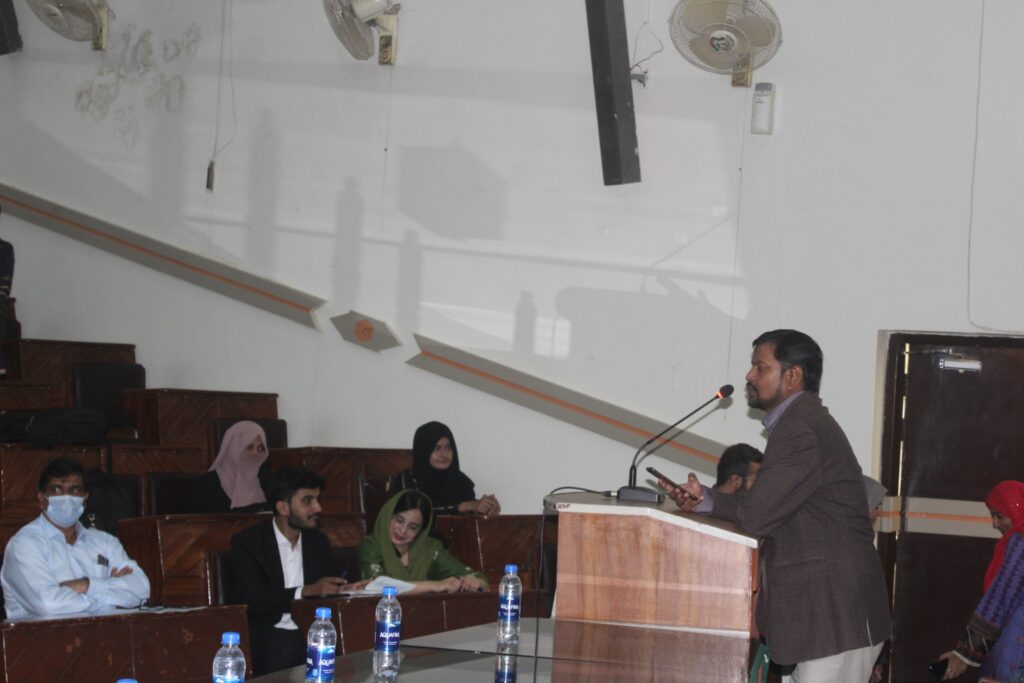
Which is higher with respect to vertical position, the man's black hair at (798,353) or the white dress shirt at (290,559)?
the man's black hair at (798,353)

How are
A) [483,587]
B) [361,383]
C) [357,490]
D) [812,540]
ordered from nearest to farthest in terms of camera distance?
[812,540], [483,587], [357,490], [361,383]

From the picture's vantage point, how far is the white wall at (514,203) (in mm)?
5453

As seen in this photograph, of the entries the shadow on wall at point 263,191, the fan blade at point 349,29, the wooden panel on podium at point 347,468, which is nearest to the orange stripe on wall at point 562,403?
the wooden panel on podium at point 347,468

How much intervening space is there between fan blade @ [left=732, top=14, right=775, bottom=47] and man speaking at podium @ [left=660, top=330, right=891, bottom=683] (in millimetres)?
2542

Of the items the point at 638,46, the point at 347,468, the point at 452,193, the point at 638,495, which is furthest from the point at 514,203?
the point at 638,495

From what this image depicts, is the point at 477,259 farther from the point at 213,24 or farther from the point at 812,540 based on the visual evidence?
the point at 812,540

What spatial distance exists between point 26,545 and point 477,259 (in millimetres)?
2917

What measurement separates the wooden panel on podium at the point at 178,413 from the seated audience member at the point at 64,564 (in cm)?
200

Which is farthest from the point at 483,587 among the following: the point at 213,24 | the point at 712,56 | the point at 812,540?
the point at 213,24

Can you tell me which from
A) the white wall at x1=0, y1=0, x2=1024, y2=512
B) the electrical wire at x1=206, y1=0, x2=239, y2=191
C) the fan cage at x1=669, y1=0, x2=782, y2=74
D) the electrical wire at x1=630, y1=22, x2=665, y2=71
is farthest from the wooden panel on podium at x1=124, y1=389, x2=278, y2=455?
the fan cage at x1=669, y1=0, x2=782, y2=74

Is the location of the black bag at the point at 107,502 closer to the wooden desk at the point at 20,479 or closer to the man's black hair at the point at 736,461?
the wooden desk at the point at 20,479

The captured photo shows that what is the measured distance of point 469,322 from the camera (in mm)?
6305

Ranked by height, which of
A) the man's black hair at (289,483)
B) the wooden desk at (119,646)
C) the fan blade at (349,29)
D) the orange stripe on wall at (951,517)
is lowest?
the wooden desk at (119,646)

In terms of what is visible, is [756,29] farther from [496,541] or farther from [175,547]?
[175,547]
